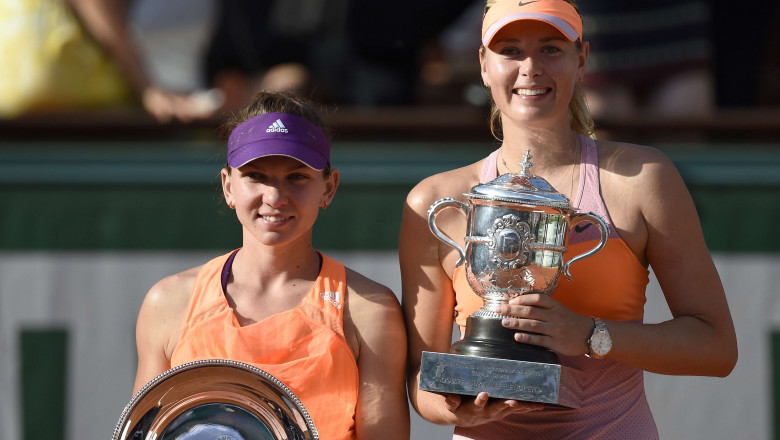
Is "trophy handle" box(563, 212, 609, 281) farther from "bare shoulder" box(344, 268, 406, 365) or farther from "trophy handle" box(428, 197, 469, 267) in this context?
"bare shoulder" box(344, 268, 406, 365)

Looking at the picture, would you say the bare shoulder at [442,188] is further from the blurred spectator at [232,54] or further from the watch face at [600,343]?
the blurred spectator at [232,54]

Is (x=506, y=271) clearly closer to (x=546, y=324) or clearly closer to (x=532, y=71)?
(x=546, y=324)

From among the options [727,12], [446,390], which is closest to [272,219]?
[446,390]

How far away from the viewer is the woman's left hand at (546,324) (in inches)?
79.7

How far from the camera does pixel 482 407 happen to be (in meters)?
2.04

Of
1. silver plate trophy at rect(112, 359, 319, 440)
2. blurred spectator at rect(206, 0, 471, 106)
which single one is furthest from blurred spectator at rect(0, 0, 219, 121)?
silver plate trophy at rect(112, 359, 319, 440)

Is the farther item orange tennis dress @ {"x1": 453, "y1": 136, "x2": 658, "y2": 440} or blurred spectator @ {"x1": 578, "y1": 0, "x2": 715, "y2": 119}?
Result: blurred spectator @ {"x1": 578, "y1": 0, "x2": 715, "y2": 119}

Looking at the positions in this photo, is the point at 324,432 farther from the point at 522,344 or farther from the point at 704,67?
the point at 704,67

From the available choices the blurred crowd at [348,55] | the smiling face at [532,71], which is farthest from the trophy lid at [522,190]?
the blurred crowd at [348,55]

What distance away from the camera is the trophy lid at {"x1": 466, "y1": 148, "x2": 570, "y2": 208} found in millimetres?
2057

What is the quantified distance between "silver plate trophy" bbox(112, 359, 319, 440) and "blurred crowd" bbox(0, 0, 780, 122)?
1.88 meters

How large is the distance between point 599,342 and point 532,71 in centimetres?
57

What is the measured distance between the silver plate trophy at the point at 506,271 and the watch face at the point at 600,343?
0.27 feet

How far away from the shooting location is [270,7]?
444cm
